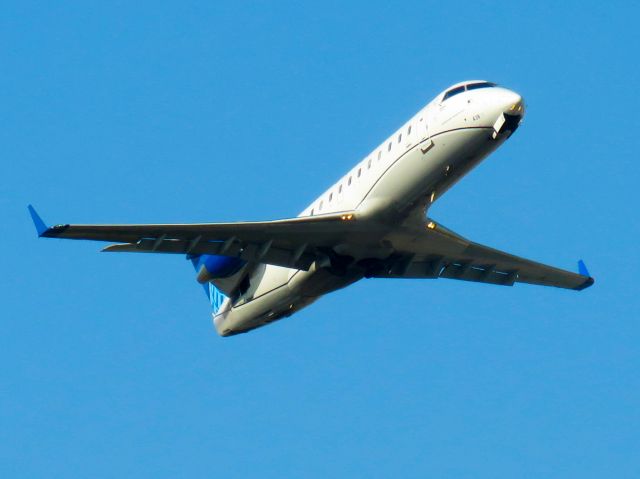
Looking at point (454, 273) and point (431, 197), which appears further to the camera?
point (454, 273)

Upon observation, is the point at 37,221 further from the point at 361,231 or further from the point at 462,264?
the point at 462,264

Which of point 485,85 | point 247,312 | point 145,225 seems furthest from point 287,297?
point 485,85

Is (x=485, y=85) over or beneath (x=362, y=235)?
over

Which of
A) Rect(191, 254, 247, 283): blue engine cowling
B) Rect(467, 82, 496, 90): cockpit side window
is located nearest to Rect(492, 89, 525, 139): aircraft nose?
Rect(467, 82, 496, 90): cockpit side window

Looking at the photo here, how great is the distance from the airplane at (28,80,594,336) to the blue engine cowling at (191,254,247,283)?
0.03 metres

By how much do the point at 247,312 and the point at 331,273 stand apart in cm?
330

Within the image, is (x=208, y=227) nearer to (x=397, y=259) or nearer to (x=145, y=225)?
(x=145, y=225)

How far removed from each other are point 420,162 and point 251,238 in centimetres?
456

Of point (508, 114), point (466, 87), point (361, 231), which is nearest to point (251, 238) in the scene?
point (361, 231)

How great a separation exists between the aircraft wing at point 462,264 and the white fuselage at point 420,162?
3.17ft

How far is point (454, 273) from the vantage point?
36875 mm

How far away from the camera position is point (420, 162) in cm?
3139

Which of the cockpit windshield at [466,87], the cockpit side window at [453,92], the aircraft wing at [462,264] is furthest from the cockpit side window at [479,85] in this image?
the aircraft wing at [462,264]

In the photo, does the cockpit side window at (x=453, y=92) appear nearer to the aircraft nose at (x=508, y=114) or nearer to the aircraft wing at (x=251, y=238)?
→ the aircraft nose at (x=508, y=114)
